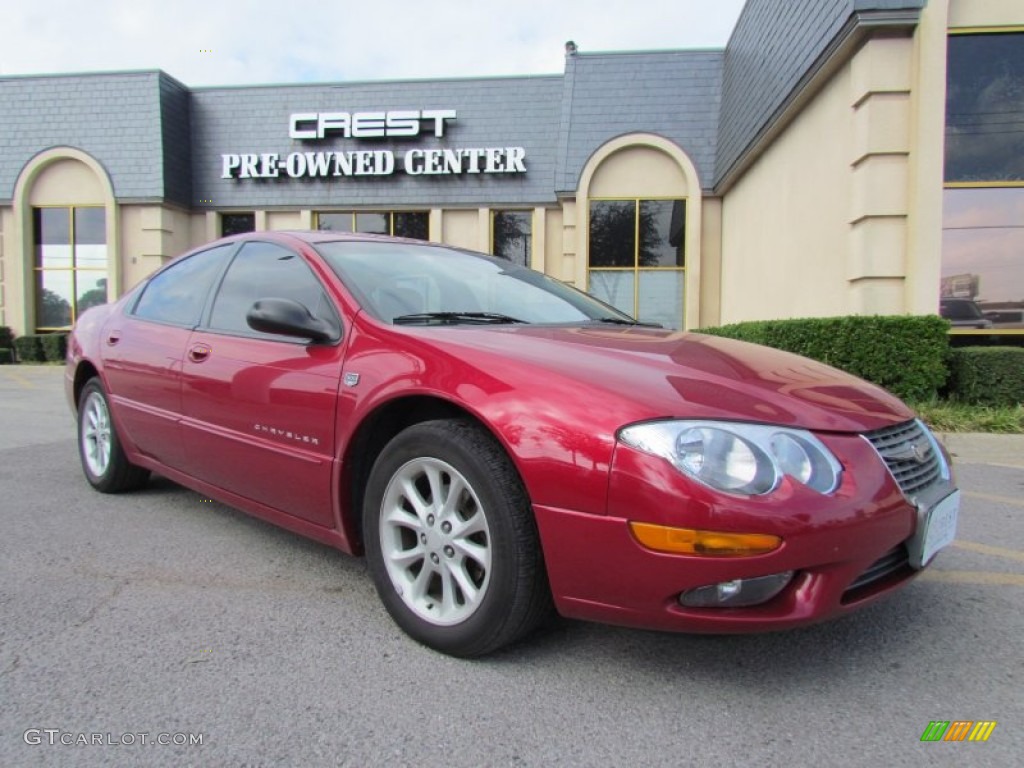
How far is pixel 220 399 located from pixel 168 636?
1030 mm

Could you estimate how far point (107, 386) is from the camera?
3.96 m

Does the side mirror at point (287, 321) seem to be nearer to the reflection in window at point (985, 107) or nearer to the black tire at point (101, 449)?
the black tire at point (101, 449)

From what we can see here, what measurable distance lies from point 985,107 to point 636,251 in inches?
278

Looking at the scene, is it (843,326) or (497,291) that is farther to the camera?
(843,326)

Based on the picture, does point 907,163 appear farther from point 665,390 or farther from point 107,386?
point 107,386

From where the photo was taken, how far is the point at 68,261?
1641 centimetres

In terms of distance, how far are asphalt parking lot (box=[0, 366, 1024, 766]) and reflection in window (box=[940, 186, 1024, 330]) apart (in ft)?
20.4

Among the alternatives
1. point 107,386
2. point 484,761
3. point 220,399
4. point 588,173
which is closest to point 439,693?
point 484,761

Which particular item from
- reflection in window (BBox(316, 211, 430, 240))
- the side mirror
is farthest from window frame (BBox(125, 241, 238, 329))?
reflection in window (BBox(316, 211, 430, 240))

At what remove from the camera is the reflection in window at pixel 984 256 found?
805cm

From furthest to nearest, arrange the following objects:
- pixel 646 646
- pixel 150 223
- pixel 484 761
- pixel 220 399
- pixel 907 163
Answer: pixel 150 223 → pixel 907 163 → pixel 220 399 → pixel 646 646 → pixel 484 761

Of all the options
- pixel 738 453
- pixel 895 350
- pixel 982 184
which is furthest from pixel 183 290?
pixel 982 184

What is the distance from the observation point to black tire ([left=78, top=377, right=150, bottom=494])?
4.01m

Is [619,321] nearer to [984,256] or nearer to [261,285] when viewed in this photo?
[261,285]
